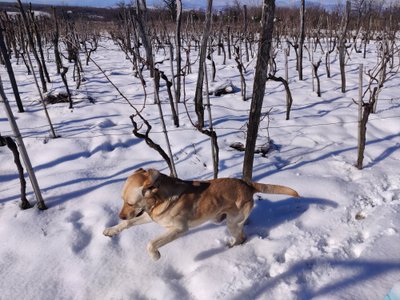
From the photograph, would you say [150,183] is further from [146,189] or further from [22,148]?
[22,148]

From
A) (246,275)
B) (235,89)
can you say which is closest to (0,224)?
(246,275)

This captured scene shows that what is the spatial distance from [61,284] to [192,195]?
48.2 inches

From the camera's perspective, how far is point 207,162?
473 cm

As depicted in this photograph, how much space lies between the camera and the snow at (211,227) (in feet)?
8.57

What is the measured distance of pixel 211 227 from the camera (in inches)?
128

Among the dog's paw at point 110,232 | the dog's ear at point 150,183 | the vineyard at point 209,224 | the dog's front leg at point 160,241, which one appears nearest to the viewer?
the dog's ear at point 150,183

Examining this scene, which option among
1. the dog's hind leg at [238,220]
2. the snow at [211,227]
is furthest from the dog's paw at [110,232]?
the dog's hind leg at [238,220]

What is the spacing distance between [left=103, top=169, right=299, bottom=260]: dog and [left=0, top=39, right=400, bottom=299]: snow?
1.03 feet

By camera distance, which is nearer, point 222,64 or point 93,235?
point 93,235

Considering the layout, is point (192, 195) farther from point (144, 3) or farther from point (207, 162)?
point (144, 3)

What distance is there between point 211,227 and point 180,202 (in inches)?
32.4

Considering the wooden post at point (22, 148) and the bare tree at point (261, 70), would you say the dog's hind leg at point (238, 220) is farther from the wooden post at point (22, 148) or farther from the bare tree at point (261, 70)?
the wooden post at point (22, 148)

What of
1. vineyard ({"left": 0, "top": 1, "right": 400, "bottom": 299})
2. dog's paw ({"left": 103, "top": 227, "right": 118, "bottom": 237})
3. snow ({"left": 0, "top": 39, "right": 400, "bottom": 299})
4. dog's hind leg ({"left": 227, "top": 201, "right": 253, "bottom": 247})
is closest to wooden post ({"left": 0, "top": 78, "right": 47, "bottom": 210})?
vineyard ({"left": 0, "top": 1, "right": 400, "bottom": 299})

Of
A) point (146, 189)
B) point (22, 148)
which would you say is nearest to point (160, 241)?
point (146, 189)
